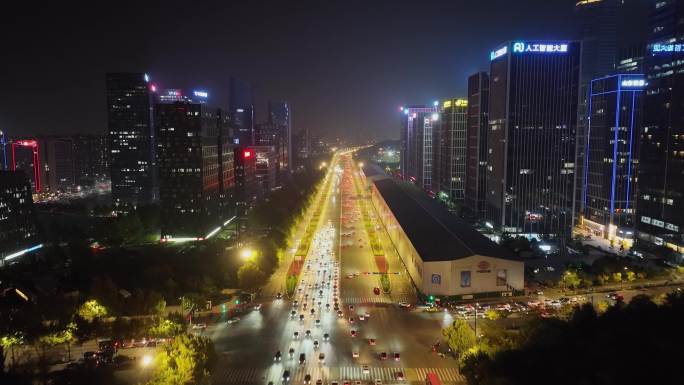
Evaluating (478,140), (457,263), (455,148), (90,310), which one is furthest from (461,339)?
(455,148)

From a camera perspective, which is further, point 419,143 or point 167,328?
point 419,143

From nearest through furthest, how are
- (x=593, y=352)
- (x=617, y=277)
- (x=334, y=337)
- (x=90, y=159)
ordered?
(x=593, y=352) → (x=334, y=337) → (x=617, y=277) → (x=90, y=159)

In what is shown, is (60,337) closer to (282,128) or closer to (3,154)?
(3,154)

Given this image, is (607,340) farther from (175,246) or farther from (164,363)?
(175,246)

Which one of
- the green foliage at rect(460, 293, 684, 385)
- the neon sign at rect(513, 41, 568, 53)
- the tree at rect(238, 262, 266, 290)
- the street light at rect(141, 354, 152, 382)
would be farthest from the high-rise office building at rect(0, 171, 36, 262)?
the neon sign at rect(513, 41, 568, 53)

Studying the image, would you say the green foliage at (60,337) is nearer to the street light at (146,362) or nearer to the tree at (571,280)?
the street light at (146,362)

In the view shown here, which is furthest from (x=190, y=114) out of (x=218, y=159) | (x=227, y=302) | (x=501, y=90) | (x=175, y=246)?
(x=501, y=90)

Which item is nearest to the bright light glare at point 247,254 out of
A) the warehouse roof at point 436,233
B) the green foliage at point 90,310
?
the green foliage at point 90,310

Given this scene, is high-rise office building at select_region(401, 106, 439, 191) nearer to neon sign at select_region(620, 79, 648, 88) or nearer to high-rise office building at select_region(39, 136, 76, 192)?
neon sign at select_region(620, 79, 648, 88)
